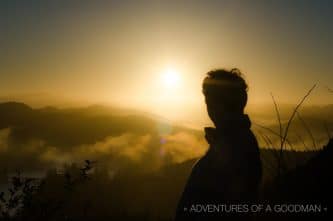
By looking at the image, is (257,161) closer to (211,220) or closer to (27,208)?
→ (211,220)

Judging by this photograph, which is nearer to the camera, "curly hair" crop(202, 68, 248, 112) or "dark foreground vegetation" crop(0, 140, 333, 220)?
"curly hair" crop(202, 68, 248, 112)

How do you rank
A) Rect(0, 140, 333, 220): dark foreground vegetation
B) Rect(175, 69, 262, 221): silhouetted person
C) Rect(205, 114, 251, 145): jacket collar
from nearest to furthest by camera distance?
Rect(175, 69, 262, 221): silhouetted person < Rect(205, 114, 251, 145): jacket collar < Rect(0, 140, 333, 220): dark foreground vegetation

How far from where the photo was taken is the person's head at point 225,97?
16.8ft

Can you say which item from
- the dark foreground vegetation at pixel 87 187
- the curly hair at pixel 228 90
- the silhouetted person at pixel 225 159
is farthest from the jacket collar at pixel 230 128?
the dark foreground vegetation at pixel 87 187

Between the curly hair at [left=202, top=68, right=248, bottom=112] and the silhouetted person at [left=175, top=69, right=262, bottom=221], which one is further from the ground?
the curly hair at [left=202, top=68, right=248, bottom=112]

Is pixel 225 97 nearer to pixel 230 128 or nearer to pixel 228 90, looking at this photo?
pixel 228 90

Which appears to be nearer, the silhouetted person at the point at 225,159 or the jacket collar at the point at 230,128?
the silhouetted person at the point at 225,159

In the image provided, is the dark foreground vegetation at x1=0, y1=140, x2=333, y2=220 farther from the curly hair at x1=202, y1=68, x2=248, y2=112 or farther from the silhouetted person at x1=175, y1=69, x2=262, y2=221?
the curly hair at x1=202, y1=68, x2=248, y2=112

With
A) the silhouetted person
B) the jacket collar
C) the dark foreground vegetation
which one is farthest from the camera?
the dark foreground vegetation

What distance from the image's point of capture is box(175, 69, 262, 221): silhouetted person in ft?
15.8

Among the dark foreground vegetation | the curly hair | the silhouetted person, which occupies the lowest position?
the dark foreground vegetation

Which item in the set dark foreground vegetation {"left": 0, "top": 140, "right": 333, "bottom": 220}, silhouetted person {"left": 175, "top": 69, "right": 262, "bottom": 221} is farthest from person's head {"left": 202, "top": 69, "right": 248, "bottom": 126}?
dark foreground vegetation {"left": 0, "top": 140, "right": 333, "bottom": 220}

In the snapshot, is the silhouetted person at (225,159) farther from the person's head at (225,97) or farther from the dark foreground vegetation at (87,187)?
the dark foreground vegetation at (87,187)

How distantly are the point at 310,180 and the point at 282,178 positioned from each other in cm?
53
